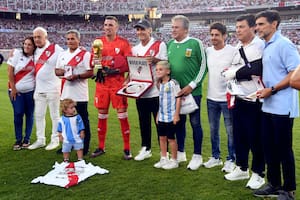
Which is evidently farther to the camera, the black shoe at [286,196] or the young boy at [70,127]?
the young boy at [70,127]

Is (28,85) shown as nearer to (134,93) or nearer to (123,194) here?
(134,93)

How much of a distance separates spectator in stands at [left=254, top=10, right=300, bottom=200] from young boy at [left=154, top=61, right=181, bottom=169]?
4.69 ft

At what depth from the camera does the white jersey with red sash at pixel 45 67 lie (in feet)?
21.3

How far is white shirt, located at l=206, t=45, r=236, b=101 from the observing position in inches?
208

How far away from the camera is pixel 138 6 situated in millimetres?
57688

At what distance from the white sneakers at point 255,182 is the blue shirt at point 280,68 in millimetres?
1024

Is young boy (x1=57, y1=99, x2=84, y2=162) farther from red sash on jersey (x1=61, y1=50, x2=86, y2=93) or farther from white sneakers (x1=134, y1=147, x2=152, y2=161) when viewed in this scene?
white sneakers (x1=134, y1=147, x2=152, y2=161)

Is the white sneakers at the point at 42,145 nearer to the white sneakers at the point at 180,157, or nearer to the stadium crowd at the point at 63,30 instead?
the white sneakers at the point at 180,157

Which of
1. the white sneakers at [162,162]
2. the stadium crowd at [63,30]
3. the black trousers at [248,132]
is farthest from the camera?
the stadium crowd at [63,30]

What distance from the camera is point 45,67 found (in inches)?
256

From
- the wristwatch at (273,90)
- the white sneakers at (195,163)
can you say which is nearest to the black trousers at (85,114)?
the white sneakers at (195,163)

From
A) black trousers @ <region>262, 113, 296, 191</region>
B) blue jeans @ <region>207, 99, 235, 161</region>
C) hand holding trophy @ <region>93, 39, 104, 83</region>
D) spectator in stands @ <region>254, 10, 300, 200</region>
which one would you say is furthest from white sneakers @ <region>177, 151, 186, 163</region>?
spectator in stands @ <region>254, 10, 300, 200</region>

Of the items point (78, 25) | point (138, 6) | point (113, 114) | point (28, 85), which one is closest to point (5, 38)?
point (78, 25)

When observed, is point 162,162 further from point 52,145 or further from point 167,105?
point 52,145
